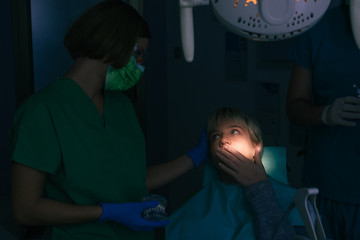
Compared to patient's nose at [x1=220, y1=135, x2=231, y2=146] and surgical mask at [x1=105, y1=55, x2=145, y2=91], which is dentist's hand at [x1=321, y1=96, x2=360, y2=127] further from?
surgical mask at [x1=105, y1=55, x2=145, y2=91]

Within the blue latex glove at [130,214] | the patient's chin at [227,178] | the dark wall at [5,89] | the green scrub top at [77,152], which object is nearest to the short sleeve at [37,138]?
the green scrub top at [77,152]

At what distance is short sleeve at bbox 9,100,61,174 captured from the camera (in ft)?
3.46

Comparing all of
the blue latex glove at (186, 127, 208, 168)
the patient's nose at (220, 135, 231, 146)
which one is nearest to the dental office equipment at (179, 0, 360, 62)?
the patient's nose at (220, 135, 231, 146)

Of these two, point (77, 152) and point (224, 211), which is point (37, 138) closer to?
point (77, 152)

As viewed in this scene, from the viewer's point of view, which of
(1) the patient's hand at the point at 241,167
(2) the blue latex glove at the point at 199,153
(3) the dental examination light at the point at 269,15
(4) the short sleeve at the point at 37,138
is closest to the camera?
(3) the dental examination light at the point at 269,15

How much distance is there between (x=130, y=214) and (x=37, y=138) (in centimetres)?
30

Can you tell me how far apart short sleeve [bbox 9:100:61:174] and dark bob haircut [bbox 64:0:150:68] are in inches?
7.1

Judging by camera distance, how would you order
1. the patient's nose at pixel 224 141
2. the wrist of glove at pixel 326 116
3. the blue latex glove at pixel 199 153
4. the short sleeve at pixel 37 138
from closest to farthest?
the short sleeve at pixel 37 138, the wrist of glove at pixel 326 116, the patient's nose at pixel 224 141, the blue latex glove at pixel 199 153

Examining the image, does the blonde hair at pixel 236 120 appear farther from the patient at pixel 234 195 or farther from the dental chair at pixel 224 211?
the dental chair at pixel 224 211

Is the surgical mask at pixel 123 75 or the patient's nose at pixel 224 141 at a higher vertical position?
the surgical mask at pixel 123 75

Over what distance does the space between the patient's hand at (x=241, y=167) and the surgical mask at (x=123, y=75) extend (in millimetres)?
353

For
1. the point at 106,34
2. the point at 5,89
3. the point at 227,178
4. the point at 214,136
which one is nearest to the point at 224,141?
the point at 214,136

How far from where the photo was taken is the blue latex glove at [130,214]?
1104 mm

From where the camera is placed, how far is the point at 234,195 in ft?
4.90
